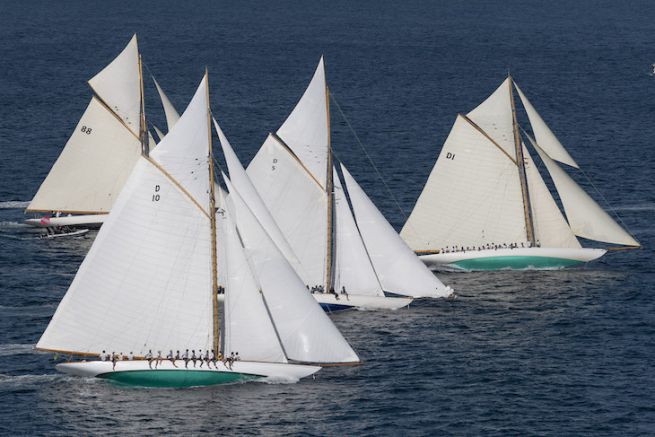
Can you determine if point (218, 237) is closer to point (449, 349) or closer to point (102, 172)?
point (449, 349)

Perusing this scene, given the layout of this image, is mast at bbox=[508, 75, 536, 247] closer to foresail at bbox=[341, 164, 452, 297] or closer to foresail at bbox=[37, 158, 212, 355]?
foresail at bbox=[341, 164, 452, 297]

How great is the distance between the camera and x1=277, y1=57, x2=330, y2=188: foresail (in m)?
110

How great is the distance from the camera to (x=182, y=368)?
91.4 m

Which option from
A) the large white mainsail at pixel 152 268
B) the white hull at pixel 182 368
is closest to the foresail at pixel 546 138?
the white hull at pixel 182 368

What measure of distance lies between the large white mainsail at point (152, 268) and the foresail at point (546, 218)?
39.4 metres

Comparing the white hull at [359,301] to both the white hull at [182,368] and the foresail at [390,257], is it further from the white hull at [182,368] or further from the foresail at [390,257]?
the white hull at [182,368]

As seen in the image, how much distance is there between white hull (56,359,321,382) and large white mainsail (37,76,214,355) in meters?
0.99

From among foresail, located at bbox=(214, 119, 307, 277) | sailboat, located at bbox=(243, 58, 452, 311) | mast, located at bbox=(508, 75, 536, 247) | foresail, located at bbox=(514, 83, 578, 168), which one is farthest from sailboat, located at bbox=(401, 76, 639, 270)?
foresail, located at bbox=(214, 119, 307, 277)

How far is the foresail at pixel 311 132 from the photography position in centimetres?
10969

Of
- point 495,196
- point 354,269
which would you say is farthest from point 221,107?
point 354,269

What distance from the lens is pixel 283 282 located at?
303 feet

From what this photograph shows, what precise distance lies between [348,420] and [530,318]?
82.5 feet

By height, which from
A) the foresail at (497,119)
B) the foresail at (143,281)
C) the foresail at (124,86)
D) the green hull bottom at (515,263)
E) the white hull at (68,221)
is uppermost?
the foresail at (124,86)

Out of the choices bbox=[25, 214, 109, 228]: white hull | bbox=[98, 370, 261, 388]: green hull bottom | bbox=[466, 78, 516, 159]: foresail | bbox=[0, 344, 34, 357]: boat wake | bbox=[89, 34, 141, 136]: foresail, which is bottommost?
bbox=[98, 370, 261, 388]: green hull bottom
